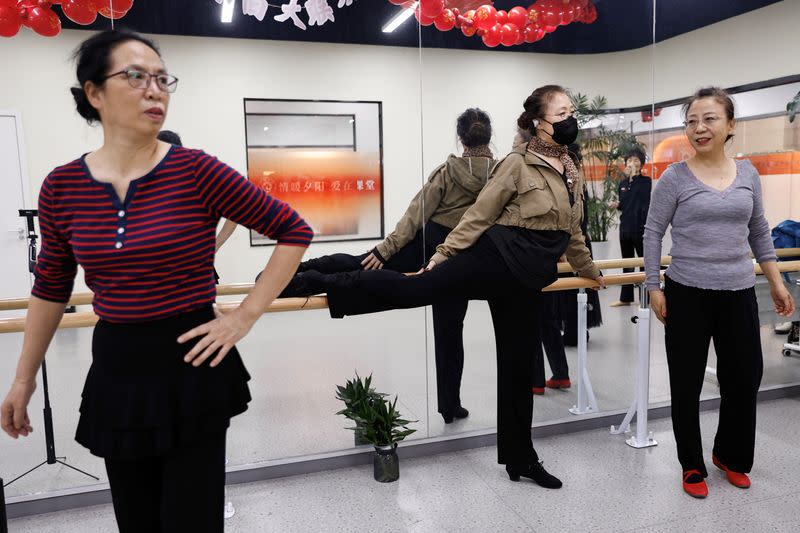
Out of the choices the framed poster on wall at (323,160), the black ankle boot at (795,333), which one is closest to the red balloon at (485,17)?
the framed poster on wall at (323,160)

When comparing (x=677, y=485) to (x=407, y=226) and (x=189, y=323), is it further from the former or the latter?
(x=189, y=323)

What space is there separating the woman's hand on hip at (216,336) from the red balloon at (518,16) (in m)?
2.57

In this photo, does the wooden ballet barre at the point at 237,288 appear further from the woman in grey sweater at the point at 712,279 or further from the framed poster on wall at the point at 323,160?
the woman in grey sweater at the point at 712,279

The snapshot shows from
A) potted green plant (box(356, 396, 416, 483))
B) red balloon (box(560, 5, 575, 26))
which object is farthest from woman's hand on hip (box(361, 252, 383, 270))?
red balloon (box(560, 5, 575, 26))

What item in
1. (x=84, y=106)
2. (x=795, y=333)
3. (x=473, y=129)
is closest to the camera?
(x=84, y=106)

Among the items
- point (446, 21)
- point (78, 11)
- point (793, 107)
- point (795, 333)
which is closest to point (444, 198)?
point (446, 21)

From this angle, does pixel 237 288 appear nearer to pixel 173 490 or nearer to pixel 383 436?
pixel 383 436

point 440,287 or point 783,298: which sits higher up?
point 440,287

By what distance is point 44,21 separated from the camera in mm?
2523

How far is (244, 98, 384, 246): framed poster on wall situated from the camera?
9.29 ft

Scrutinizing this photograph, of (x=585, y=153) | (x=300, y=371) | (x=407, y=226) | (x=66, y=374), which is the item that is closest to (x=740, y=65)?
(x=585, y=153)

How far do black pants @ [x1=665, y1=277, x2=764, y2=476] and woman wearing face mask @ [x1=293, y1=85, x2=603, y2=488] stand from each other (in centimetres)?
62

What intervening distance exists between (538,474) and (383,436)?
69cm

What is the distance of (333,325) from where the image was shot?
11.2 ft
